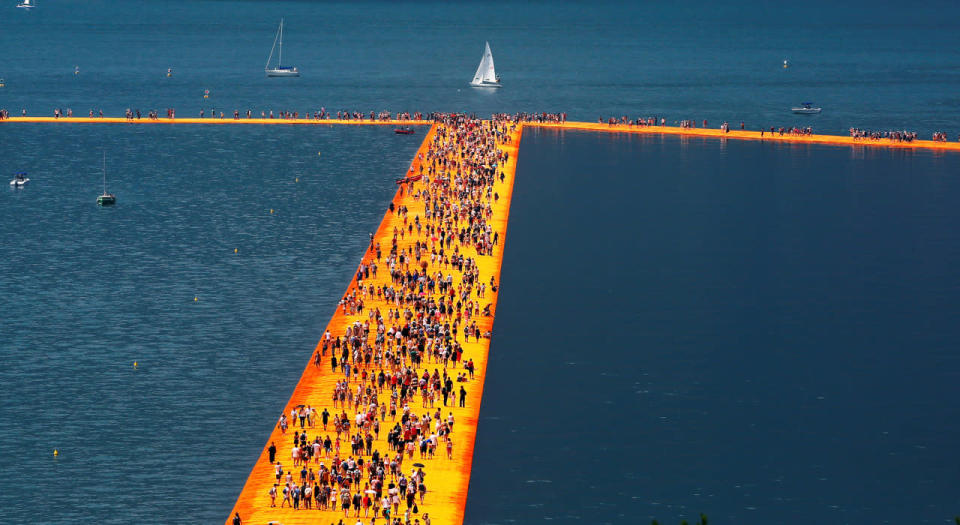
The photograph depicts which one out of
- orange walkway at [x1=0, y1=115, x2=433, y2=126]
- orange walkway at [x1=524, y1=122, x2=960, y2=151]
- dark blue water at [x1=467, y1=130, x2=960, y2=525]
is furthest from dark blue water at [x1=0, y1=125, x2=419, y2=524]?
orange walkway at [x1=524, y1=122, x2=960, y2=151]

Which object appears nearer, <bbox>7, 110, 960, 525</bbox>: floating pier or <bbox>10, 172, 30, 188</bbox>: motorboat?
<bbox>7, 110, 960, 525</bbox>: floating pier

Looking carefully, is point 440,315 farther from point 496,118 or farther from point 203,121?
point 203,121

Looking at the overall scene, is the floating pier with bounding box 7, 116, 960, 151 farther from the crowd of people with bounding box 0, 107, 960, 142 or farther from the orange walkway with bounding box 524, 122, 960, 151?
the crowd of people with bounding box 0, 107, 960, 142

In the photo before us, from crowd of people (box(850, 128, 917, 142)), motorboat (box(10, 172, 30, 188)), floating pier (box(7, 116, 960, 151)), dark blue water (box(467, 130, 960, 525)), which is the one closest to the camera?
dark blue water (box(467, 130, 960, 525))

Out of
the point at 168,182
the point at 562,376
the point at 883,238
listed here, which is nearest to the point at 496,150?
the point at 168,182

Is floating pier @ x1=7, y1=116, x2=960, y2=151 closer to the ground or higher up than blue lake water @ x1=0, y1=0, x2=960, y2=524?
higher up

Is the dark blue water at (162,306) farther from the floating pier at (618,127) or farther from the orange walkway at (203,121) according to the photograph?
the floating pier at (618,127)

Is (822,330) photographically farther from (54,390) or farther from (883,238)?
(54,390)

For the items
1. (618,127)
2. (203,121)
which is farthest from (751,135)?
(203,121)

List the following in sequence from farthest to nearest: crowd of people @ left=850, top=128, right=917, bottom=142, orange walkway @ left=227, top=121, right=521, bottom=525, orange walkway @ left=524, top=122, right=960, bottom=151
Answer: crowd of people @ left=850, top=128, right=917, bottom=142
orange walkway @ left=524, top=122, right=960, bottom=151
orange walkway @ left=227, top=121, right=521, bottom=525
